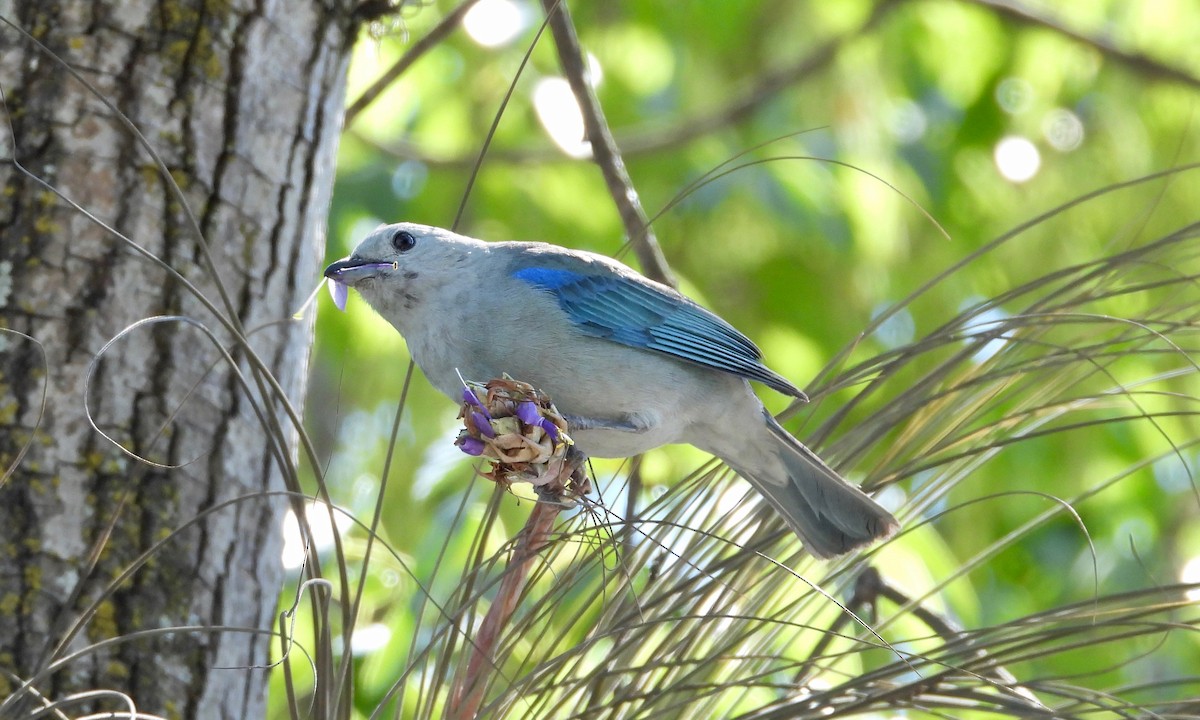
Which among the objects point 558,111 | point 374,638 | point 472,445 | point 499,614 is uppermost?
point 558,111

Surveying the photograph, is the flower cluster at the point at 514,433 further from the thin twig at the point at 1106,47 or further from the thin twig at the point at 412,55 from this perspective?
the thin twig at the point at 1106,47

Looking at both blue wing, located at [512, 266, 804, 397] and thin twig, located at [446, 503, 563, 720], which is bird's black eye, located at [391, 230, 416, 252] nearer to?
blue wing, located at [512, 266, 804, 397]

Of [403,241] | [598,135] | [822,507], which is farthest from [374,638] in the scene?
[822,507]

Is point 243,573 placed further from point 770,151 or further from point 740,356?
point 770,151

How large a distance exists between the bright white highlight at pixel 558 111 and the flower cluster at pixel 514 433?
375 centimetres

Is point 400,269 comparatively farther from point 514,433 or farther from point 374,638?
point 374,638

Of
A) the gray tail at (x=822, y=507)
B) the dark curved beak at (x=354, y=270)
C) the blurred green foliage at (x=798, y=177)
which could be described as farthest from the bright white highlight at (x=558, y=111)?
the gray tail at (x=822, y=507)

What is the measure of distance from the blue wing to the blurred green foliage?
2.32 metres

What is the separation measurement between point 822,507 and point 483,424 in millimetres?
732

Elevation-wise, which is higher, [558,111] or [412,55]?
[558,111]

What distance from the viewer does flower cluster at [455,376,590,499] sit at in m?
1.86

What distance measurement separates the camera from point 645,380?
103 inches

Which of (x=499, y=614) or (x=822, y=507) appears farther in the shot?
(x=822, y=507)

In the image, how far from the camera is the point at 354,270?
8.90 feet
